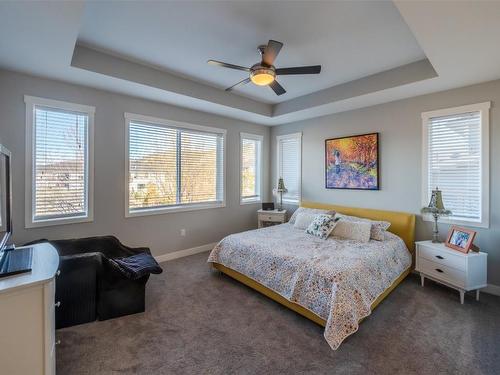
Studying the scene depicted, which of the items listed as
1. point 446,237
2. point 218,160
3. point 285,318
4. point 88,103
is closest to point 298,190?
point 218,160

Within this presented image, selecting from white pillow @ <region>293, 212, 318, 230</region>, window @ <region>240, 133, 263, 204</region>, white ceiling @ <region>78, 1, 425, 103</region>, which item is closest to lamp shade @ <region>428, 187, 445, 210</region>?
white pillow @ <region>293, 212, 318, 230</region>

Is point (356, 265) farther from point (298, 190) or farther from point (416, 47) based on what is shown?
point (298, 190)

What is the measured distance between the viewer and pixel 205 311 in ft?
8.57

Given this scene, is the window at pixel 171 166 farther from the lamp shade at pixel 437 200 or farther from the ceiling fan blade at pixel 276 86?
the lamp shade at pixel 437 200

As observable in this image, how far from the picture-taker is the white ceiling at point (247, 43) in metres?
1.92

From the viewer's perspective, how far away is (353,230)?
3.41m

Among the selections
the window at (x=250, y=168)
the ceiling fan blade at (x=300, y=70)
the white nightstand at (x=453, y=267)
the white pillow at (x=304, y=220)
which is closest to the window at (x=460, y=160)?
the white nightstand at (x=453, y=267)

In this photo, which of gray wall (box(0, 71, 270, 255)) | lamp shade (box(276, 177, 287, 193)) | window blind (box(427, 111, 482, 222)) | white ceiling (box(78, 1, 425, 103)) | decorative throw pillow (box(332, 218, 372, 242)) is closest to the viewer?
white ceiling (box(78, 1, 425, 103))

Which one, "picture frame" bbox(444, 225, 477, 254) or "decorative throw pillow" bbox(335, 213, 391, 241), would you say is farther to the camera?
"decorative throw pillow" bbox(335, 213, 391, 241)

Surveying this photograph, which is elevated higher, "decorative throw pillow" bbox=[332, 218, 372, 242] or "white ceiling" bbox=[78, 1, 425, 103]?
"white ceiling" bbox=[78, 1, 425, 103]

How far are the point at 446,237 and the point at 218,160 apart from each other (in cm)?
375

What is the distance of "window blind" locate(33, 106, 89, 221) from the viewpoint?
2.99 meters

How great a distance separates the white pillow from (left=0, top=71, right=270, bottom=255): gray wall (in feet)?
4.72

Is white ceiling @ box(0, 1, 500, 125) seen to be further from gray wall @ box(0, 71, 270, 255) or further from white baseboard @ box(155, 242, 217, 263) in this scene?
white baseboard @ box(155, 242, 217, 263)
